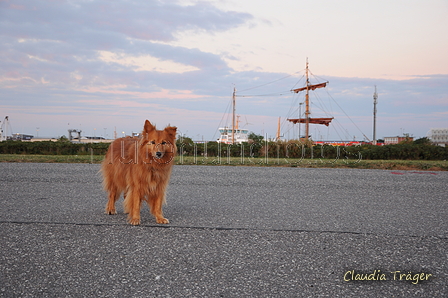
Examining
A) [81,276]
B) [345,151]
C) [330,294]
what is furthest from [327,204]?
[345,151]

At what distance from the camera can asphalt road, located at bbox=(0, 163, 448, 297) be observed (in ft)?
10.8

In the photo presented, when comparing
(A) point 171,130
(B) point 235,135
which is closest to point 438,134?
(B) point 235,135

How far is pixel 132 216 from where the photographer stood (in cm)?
562

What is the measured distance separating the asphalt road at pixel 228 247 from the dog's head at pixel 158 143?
1.06 m

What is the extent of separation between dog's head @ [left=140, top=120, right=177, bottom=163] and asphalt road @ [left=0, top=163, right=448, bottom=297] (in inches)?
41.9

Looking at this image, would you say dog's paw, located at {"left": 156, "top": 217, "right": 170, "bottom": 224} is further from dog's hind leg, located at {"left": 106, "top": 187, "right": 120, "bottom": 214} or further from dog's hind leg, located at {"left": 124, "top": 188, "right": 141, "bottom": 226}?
dog's hind leg, located at {"left": 106, "top": 187, "right": 120, "bottom": 214}

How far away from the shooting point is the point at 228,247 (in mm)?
4379

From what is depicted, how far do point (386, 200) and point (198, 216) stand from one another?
4474 millimetres

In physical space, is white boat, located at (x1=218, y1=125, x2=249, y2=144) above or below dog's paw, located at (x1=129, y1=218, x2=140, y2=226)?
above

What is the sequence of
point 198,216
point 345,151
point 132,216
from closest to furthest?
point 132,216 → point 198,216 → point 345,151

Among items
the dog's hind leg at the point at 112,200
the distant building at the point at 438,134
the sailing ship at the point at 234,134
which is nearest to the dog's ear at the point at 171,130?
the dog's hind leg at the point at 112,200

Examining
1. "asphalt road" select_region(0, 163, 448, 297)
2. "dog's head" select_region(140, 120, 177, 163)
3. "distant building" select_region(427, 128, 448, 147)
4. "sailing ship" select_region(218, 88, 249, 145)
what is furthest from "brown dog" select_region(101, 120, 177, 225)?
"distant building" select_region(427, 128, 448, 147)

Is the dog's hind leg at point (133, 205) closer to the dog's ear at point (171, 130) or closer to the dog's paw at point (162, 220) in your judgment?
the dog's paw at point (162, 220)

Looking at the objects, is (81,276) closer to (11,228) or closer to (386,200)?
(11,228)
